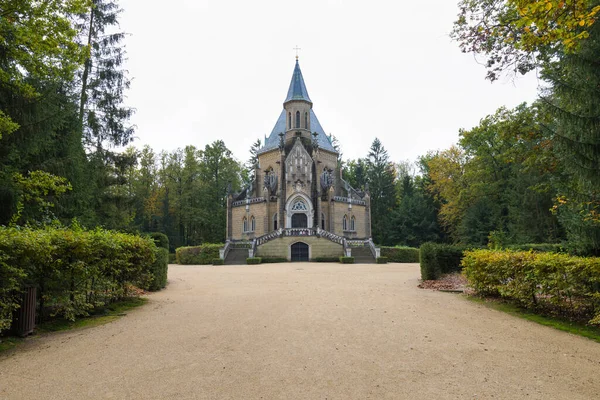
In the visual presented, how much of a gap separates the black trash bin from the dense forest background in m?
1.78

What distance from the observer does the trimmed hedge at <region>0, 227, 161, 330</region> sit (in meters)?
5.45

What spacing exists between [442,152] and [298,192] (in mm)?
17956

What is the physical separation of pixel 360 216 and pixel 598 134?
105ft

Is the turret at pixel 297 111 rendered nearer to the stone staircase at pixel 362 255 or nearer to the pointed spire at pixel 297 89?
the pointed spire at pixel 297 89

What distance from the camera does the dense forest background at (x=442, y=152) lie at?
304 inches

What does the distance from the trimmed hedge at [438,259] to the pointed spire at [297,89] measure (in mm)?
30377

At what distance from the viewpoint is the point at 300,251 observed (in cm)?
3031

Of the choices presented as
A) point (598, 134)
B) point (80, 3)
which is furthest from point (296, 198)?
point (598, 134)

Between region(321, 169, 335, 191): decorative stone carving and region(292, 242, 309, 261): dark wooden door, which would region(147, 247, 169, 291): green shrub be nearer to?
region(292, 242, 309, 261): dark wooden door

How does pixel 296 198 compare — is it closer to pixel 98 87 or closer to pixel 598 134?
pixel 98 87

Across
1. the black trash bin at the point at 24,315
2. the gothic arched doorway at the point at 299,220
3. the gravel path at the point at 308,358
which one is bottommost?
the gravel path at the point at 308,358

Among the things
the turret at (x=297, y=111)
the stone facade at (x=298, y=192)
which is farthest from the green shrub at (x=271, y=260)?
the turret at (x=297, y=111)

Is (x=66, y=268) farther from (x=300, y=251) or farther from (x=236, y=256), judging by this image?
(x=300, y=251)

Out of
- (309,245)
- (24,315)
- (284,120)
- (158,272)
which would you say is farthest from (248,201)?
(24,315)
